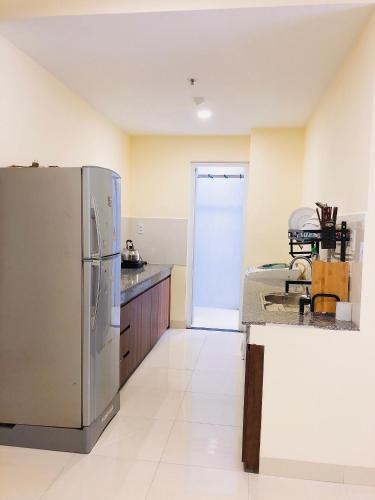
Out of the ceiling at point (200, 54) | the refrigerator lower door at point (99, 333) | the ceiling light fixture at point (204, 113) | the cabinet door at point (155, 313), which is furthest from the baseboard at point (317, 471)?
the ceiling light fixture at point (204, 113)

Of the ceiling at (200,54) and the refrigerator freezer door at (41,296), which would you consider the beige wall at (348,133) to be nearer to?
the ceiling at (200,54)

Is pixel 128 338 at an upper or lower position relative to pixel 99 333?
lower

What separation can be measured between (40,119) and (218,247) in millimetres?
3756

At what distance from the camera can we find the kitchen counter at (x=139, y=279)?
3.41 m

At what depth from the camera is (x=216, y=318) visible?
590cm

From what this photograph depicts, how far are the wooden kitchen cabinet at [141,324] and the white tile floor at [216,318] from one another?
0.74 meters

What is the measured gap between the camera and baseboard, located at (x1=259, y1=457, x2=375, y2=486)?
220 cm

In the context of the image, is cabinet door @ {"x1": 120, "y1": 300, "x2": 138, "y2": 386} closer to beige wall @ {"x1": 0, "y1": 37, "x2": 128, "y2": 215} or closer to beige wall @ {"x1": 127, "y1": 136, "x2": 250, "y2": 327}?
beige wall @ {"x1": 0, "y1": 37, "x2": 128, "y2": 215}

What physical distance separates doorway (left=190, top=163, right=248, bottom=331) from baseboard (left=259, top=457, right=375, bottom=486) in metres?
3.65

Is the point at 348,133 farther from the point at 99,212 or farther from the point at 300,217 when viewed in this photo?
the point at 99,212

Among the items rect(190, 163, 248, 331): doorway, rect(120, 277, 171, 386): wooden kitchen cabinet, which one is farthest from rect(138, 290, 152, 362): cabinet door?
rect(190, 163, 248, 331): doorway

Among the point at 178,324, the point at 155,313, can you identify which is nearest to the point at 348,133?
the point at 155,313

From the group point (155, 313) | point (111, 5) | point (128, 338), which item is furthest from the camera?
point (155, 313)

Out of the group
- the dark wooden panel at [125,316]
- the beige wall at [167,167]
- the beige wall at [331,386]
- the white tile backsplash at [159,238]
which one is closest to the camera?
the beige wall at [331,386]
